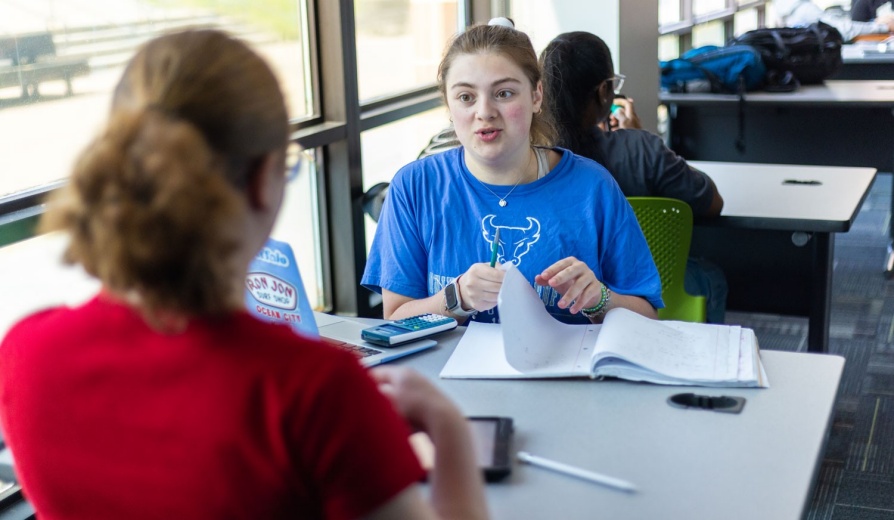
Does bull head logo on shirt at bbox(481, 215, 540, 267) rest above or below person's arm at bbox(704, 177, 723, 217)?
above

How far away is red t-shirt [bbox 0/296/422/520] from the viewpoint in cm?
70

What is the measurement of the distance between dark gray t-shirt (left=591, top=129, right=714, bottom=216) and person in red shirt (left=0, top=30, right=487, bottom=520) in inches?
78.2

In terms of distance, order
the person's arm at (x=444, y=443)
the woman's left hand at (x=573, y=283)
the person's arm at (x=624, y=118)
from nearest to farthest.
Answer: the person's arm at (x=444, y=443), the woman's left hand at (x=573, y=283), the person's arm at (x=624, y=118)

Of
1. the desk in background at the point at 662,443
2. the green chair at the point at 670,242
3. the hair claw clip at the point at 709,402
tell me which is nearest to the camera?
the desk in background at the point at 662,443

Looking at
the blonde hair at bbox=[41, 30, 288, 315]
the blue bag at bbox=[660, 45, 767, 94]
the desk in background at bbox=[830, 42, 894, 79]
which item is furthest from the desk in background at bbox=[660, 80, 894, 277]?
the blonde hair at bbox=[41, 30, 288, 315]

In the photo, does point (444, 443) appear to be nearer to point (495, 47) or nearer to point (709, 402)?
point (709, 402)

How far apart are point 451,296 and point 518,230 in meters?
0.23

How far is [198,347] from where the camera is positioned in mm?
713

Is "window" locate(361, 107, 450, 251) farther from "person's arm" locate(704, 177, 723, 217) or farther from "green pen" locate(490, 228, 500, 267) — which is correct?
"green pen" locate(490, 228, 500, 267)

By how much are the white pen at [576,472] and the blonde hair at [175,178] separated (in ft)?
2.02

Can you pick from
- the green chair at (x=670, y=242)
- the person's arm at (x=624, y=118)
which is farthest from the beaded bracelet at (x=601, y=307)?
the person's arm at (x=624, y=118)

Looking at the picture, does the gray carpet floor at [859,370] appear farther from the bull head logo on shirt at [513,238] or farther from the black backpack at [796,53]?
the bull head logo on shirt at [513,238]

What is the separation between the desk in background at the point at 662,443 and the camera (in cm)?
111

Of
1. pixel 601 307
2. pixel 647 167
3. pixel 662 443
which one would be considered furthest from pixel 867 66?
pixel 662 443
